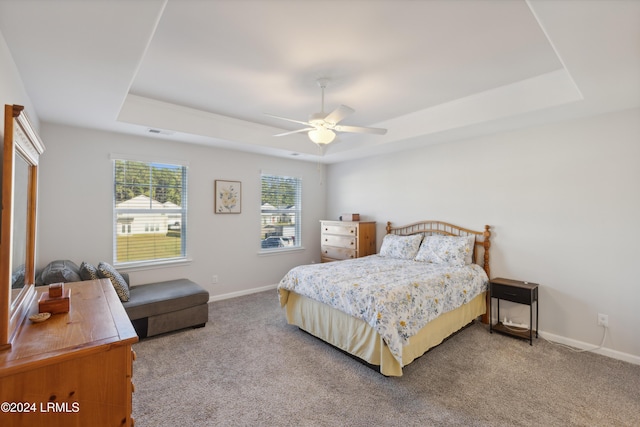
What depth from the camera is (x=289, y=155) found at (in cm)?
508

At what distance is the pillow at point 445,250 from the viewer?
3650 mm

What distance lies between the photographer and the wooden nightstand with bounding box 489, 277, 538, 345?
10.3ft

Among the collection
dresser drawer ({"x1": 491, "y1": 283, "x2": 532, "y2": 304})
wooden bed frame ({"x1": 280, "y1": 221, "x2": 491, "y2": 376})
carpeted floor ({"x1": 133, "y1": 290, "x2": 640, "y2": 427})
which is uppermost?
dresser drawer ({"x1": 491, "y1": 283, "x2": 532, "y2": 304})

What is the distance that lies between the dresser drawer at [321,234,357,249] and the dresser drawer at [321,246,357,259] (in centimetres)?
5

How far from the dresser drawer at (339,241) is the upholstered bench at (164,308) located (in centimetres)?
236

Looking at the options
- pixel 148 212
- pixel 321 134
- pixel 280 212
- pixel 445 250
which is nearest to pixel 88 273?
pixel 148 212

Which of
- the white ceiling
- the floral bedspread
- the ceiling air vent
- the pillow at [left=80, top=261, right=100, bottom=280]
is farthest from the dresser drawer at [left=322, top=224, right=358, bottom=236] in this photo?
the pillow at [left=80, top=261, right=100, bottom=280]

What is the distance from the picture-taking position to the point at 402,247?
426 centimetres

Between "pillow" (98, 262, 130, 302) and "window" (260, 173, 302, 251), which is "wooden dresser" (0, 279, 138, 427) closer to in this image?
"pillow" (98, 262, 130, 302)

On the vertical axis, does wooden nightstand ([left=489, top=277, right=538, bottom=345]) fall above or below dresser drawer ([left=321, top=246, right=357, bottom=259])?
below

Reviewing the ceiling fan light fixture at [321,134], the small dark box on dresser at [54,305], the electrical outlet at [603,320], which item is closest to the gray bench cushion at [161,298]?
the small dark box on dresser at [54,305]

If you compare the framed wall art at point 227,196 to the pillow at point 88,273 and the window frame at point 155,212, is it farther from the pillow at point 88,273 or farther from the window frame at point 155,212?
the pillow at point 88,273

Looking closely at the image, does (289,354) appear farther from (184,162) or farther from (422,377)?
(184,162)

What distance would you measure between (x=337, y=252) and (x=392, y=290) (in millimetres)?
2562
